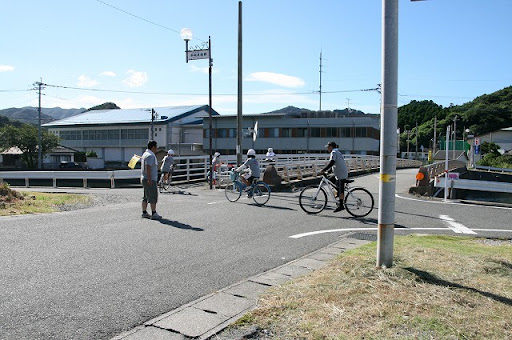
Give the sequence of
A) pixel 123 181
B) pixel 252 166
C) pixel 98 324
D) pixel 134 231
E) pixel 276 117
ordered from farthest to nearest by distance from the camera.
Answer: pixel 276 117
pixel 123 181
pixel 252 166
pixel 134 231
pixel 98 324

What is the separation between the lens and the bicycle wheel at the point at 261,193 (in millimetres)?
12956

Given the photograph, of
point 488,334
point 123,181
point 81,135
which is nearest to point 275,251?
point 488,334

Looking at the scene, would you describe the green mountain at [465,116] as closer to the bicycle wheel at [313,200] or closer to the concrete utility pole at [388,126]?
the bicycle wheel at [313,200]

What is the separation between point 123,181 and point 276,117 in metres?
41.5

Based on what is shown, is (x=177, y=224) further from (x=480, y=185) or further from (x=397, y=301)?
(x=480, y=185)

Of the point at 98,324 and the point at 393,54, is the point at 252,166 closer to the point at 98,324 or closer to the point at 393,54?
the point at 393,54

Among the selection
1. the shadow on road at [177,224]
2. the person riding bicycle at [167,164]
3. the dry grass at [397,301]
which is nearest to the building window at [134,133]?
the person riding bicycle at [167,164]

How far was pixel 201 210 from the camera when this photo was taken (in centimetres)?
1155

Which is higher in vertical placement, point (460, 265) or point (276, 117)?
point (276, 117)

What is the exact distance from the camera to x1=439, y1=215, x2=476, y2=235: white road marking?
9.37 metres

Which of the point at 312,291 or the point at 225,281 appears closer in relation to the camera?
the point at 312,291

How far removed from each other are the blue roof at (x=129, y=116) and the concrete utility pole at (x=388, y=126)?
228 feet

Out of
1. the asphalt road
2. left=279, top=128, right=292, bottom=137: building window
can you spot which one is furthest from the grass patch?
left=279, top=128, right=292, bottom=137: building window

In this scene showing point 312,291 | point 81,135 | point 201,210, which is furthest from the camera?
point 81,135
